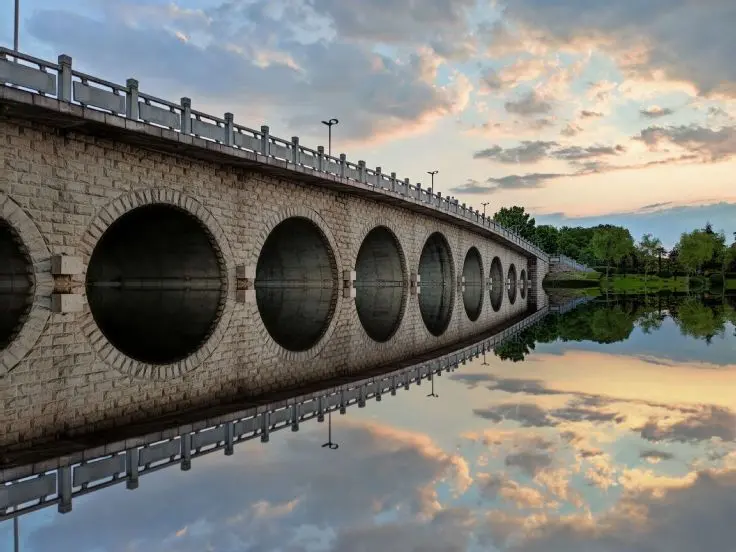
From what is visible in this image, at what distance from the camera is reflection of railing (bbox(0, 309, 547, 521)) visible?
6789 mm

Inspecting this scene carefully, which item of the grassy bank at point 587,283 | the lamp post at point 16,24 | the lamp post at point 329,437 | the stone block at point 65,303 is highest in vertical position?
the lamp post at point 16,24

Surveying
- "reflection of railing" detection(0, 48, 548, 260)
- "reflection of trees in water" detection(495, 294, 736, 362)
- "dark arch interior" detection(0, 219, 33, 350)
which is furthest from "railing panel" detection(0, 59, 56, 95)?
"reflection of trees in water" detection(495, 294, 736, 362)

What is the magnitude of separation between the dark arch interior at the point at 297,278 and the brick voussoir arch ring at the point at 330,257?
0.18 meters

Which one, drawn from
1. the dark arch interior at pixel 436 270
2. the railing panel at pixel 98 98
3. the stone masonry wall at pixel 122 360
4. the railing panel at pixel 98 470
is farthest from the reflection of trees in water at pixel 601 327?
the dark arch interior at pixel 436 270

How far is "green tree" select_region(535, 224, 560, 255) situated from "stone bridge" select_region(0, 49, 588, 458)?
105994 millimetres

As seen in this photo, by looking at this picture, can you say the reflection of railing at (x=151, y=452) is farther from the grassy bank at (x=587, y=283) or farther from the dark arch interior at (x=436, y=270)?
the grassy bank at (x=587, y=283)

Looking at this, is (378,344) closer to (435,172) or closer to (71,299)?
(71,299)

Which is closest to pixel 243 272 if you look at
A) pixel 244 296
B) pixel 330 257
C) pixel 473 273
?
pixel 244 296

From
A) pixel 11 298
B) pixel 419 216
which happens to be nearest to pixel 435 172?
pixel 419 216

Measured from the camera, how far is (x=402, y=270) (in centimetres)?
4372

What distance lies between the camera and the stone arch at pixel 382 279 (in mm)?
30938

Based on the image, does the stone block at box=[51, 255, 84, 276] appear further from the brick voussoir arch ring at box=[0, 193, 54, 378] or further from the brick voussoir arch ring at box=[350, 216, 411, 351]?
the brick voussoir arch ring at box=[350, 216, 411, 351]

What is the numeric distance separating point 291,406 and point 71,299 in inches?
359

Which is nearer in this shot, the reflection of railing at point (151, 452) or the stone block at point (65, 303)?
the reflection of railing at point (151, 452)
